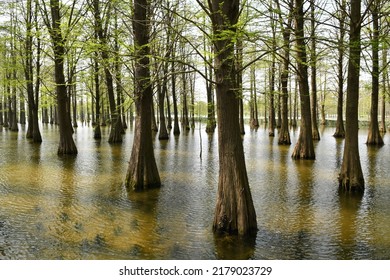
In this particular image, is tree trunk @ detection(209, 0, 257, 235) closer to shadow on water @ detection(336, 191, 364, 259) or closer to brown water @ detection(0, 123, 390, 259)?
brown water @ detection(0, 123, 390, 259)

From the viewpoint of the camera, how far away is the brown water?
6.12 meters

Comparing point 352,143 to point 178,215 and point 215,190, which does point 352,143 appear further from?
point 178,215

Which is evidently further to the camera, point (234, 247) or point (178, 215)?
point (178, 215)

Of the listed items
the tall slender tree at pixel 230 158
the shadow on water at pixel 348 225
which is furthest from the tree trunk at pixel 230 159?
the shadow on water at pixel 348 225

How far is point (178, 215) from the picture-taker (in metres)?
8.10

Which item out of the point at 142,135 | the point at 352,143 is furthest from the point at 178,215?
the point at 352,143

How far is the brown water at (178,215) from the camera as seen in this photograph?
20.1ft

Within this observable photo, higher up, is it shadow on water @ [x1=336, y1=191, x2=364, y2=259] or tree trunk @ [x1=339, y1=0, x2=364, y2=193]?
tree trunk @ [x1=339, y1=0, x2=364, y2=193]

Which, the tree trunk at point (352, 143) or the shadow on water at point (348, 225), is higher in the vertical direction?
the tree trunk at point (352, 143)

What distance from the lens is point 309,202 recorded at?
30.0 ft

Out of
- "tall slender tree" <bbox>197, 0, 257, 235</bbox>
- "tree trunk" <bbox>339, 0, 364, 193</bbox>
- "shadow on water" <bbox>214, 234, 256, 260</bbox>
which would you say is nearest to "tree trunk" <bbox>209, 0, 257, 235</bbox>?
"tall slender tree" <bbox>197, 0, 257, 235</bbox>

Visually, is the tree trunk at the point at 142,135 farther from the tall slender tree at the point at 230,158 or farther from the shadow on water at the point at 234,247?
the shadow on water at the point at 234,247

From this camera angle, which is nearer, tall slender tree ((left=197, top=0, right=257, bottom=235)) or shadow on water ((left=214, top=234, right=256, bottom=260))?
shadow on water ((left=214, top=234, right=256, bottom=260))

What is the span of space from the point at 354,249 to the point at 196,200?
4.14 metres
